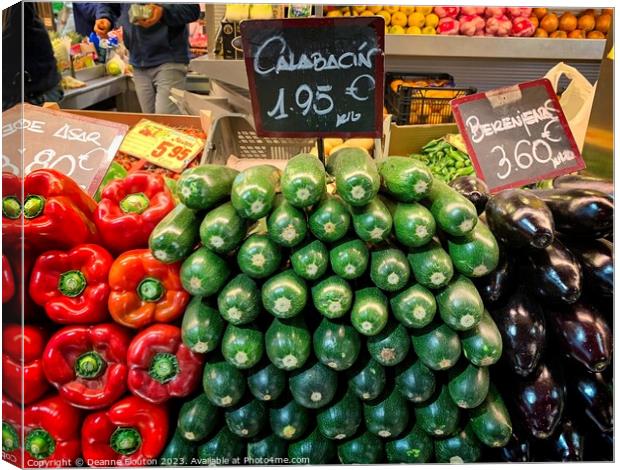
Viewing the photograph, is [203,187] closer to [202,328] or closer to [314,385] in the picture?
[202,328]

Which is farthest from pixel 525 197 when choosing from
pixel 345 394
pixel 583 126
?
pixel 583 126

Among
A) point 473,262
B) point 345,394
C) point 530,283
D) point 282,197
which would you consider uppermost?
point 282,197

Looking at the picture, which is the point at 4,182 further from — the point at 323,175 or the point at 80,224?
the point at 323,175

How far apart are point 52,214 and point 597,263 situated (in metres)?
1.24

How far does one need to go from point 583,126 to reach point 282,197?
1.89m

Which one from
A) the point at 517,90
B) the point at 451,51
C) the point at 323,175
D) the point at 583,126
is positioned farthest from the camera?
the point at 451,51

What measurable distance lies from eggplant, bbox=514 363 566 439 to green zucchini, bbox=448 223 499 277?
297 millimetres

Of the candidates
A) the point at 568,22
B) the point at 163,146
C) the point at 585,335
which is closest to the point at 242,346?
the point at 585,335

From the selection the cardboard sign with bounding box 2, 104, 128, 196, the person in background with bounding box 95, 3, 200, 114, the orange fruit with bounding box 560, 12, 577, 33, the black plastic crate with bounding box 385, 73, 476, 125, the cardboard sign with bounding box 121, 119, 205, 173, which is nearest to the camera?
the cardboard sign with bounding box 2, 104, 128, 196

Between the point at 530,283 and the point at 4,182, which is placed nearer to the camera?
the point at 4,182

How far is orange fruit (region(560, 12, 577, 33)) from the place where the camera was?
13.9ft

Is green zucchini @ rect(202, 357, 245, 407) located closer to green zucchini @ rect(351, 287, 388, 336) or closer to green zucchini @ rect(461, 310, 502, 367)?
green zucchini @ rect(351, 287, 388, 336)

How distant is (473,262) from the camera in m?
1.04

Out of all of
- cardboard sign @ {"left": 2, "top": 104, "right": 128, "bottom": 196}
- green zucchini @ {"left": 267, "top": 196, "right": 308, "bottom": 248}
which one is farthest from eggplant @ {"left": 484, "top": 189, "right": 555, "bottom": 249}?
cardboard sign @ {"left": 2, "top": 104, "right": 128, "bottom": 196}
